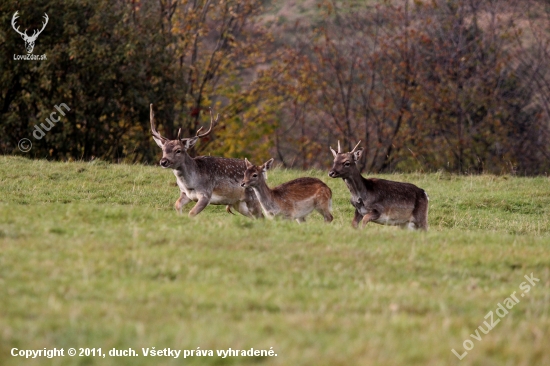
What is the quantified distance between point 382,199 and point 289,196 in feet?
4.75

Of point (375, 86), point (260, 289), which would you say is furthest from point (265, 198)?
point (375, 86)

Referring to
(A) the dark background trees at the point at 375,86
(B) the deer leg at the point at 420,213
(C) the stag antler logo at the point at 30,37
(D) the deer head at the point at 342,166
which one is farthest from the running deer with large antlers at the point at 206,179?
(A) the dark background trees at the point at 375,86

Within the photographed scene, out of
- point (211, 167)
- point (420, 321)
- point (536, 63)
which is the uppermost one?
point (420, 321)

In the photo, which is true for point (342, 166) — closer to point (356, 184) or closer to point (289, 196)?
point (356, 184)

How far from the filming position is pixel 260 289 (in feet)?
25.1

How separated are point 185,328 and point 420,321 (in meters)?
1.80

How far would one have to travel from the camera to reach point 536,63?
36.0 m

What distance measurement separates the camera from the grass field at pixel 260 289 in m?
6.11

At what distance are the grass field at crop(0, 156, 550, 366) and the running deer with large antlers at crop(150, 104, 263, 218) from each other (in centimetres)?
345

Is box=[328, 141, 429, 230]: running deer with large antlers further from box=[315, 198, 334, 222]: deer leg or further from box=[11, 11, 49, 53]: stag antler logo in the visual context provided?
box=[11, 11, 49, 53]: stag antler logo

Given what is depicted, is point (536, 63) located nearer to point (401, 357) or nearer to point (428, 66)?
point (428, 66)

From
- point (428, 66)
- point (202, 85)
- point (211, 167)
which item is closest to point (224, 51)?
point (202, 85)

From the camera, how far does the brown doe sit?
13.8 meters

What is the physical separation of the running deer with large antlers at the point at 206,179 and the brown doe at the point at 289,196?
0.53 metres
